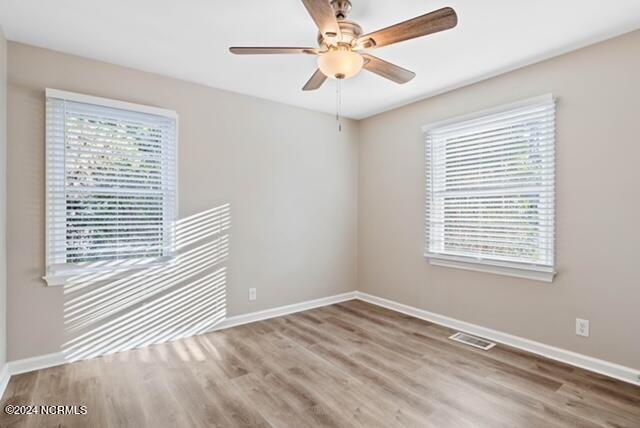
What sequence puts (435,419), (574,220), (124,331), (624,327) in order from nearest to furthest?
(435,419) → (624,327) → (574,220) → (124,331)

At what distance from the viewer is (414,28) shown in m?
1.82

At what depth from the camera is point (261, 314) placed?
12.7 ft

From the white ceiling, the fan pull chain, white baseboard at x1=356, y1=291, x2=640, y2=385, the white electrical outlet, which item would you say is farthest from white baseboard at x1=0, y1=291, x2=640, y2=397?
the white ceiling

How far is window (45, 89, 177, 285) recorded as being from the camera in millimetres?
2723

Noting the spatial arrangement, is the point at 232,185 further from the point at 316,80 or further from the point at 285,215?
the point at 316,80

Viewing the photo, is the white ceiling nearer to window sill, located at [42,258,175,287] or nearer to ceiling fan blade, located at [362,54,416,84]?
ceiling fan blade, located at [362,54,416,84]

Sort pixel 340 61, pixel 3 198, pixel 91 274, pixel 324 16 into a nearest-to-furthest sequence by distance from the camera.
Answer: pixel 324 16, pixel 340 61, pixel 3 198, pixel 91 274

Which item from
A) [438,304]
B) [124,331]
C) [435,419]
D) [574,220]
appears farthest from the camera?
[438,304]

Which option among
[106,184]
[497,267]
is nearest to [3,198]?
[106,184]

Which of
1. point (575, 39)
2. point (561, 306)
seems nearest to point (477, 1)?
point (575, 39)

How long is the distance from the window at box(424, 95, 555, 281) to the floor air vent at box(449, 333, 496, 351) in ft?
2.19

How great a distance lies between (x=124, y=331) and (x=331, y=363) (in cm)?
185

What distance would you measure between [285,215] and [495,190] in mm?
2262

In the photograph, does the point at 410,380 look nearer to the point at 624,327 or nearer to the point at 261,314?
the point at 624,327
